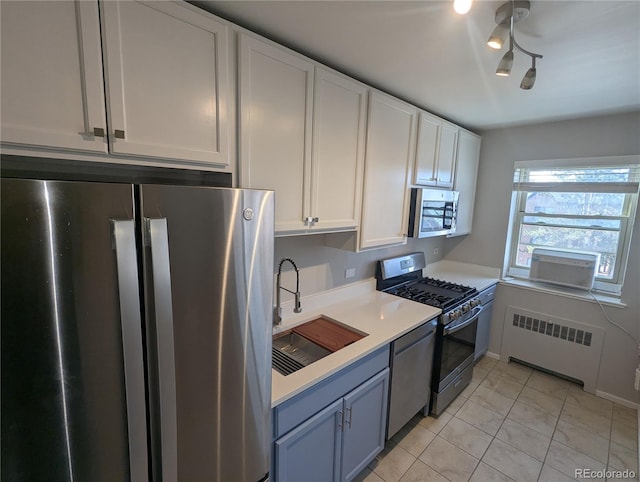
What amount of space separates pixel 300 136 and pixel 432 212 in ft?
4.75

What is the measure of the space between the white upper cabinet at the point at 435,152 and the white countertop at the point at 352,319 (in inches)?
39.0

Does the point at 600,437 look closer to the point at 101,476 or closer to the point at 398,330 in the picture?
the point at 398,330

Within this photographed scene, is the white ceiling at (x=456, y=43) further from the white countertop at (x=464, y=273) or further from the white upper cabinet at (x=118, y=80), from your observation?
the white countertop at (x=464, y=273)

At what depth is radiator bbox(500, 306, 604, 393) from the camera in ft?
8.80

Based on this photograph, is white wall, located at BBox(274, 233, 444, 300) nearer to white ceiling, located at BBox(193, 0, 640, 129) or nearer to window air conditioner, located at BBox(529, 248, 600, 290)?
white ceiling, located at BBox(193, 0, 640, 129)

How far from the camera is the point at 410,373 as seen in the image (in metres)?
2.01

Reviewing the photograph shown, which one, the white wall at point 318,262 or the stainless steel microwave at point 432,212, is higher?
the stainless steel microwave at point 432,212

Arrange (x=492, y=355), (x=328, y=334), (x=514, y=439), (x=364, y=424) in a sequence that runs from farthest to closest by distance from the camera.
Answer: (x=492, y=355)
(x=514, y=439)
(x=328, y=334)
(x=364, y=424)

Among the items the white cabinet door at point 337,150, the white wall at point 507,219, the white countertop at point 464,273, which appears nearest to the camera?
the white cabinet door at point 337,150

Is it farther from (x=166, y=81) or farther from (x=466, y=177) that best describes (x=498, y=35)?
(x=466, y=177)

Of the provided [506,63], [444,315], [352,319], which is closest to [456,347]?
[444,315]

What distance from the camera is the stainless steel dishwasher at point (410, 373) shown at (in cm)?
188

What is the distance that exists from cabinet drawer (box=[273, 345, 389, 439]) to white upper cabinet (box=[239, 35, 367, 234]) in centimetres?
78

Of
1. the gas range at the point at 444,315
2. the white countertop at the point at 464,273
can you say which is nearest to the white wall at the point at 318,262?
the gas range at the point at 444,315
